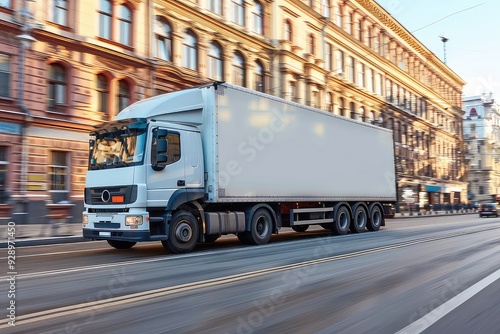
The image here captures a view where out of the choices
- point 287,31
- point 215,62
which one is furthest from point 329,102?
point 215,62

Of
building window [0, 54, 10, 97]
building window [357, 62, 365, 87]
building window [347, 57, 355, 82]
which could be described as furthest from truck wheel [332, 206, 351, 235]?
building window [357, 62, 365, 87]

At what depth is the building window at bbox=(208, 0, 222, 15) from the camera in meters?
27.4

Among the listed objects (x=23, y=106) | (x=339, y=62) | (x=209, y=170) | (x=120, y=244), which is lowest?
(x=120, y=244)

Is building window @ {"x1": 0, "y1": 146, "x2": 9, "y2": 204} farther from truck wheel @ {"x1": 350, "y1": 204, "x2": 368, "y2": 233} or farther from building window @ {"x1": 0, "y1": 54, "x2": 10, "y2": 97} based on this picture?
truck wheel @ {"x1": 350, "y1": 204, "x2": 368, "y2": 233}

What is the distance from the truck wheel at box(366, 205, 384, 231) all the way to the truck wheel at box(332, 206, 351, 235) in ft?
5.21

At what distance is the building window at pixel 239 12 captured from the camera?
29250mm

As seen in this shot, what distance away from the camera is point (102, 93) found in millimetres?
21922

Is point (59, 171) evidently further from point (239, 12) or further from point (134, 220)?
point (239, 12)

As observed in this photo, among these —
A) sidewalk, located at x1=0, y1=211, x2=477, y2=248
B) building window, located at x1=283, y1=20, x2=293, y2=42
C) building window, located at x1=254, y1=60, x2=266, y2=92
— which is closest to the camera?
sidewalk, located at x1=0, y1=211, x2=477, y2=248

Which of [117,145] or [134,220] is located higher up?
[117,145]

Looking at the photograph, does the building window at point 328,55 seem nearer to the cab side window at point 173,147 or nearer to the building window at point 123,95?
the building window at point 123,95

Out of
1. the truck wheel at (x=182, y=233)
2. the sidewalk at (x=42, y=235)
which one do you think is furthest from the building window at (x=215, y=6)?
the truck wheel at (x=182, y=233)

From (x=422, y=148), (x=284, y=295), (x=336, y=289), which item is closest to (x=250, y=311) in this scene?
(x=284, y=295)

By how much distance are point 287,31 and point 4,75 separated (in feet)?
67.9
